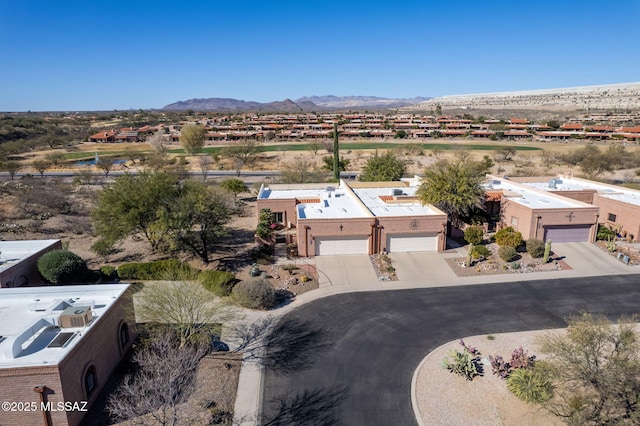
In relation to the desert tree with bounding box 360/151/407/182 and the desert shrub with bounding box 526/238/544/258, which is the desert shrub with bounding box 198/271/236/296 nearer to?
the desert shrub with bounding box 526/238/544/258

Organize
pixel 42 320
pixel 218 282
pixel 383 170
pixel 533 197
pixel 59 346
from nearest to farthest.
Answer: pixel 59 346 < pixel 42 320 < pixel 218 282 < pixel 533 197 < pixel 383 170

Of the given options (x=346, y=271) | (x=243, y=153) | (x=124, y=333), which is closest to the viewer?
(x=124, y=333)

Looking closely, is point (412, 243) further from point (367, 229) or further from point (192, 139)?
point (192, 139)

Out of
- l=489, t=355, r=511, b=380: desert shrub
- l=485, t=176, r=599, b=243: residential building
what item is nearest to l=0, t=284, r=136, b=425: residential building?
l=489, t=355, r=511, b=380: desert shrub

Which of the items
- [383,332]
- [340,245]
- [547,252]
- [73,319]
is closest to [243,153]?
[340,245]

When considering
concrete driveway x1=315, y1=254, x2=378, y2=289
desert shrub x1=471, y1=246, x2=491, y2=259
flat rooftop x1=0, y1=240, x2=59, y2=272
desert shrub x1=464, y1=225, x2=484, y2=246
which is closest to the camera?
flat rooftop x1=0, y1=240, x2=59, y2=272

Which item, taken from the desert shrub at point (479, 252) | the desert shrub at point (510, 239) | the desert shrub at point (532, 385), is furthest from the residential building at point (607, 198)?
the desert shrub at point (532, 385)
